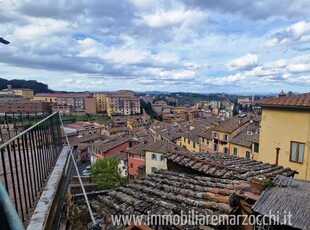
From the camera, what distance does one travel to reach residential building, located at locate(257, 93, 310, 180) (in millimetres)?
9383

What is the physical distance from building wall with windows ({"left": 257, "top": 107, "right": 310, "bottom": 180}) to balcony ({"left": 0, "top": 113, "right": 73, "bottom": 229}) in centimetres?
909

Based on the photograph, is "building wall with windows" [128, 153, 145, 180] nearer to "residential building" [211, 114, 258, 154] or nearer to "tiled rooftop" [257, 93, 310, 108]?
"residential building" [211, 114, 258, 154]

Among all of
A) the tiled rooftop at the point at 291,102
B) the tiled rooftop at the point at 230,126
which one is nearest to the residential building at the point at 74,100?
the tiled rooftop at the point at 230,126

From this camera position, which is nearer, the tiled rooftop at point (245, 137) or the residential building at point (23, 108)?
the residential building at point (23, 108)

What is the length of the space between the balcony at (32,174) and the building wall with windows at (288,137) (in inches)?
358

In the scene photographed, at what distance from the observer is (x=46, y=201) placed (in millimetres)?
3010

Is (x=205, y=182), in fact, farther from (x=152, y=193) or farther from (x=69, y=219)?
(x=69, y=219)

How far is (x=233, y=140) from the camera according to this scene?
27.5 meters

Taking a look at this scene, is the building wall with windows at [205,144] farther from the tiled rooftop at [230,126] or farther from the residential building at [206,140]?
the tiled rooftop at [230,126]

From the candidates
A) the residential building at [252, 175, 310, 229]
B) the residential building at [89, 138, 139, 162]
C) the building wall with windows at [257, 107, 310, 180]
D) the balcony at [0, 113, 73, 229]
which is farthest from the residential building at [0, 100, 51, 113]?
the residential building at [89, 138, 139, 162]

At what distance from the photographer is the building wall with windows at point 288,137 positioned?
31.0 feet

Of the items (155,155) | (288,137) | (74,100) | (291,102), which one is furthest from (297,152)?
(74,100)

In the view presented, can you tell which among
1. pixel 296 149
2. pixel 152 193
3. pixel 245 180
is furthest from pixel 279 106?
pixel 152 193

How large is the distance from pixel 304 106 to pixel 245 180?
5756mm
